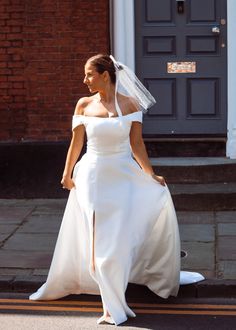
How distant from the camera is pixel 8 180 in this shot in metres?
9.92

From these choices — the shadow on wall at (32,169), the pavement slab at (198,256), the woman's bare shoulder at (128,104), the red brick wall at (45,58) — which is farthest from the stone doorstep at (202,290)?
the red brick wall at (45,58)

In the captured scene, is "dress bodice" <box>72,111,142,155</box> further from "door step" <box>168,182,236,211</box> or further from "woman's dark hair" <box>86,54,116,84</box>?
"door step" <box>168,182,236,211</box>

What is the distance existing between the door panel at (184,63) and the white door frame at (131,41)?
14cm

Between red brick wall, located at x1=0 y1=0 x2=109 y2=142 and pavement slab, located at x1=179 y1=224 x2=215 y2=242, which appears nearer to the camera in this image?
pavement slab, located at x1=179 y1=224 x2=215 y2=242

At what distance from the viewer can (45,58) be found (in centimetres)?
977

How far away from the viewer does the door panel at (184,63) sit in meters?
9.92

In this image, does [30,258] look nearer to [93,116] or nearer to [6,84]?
[93,116]

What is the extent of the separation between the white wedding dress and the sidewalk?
0.41m

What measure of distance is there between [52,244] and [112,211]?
201 cm

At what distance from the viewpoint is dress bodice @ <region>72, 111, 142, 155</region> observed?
5.72m

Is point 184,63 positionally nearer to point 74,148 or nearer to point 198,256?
point 198,256

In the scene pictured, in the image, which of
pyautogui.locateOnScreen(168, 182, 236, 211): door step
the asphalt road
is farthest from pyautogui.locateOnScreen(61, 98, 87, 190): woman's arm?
pyautogui.locateOnScreen(168, 182, 236, 211): door step

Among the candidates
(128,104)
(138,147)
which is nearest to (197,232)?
(138,147)

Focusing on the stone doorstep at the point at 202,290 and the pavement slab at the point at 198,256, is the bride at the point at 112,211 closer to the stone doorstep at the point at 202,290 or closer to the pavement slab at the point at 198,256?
the stone doorstep at the point at 202,290
